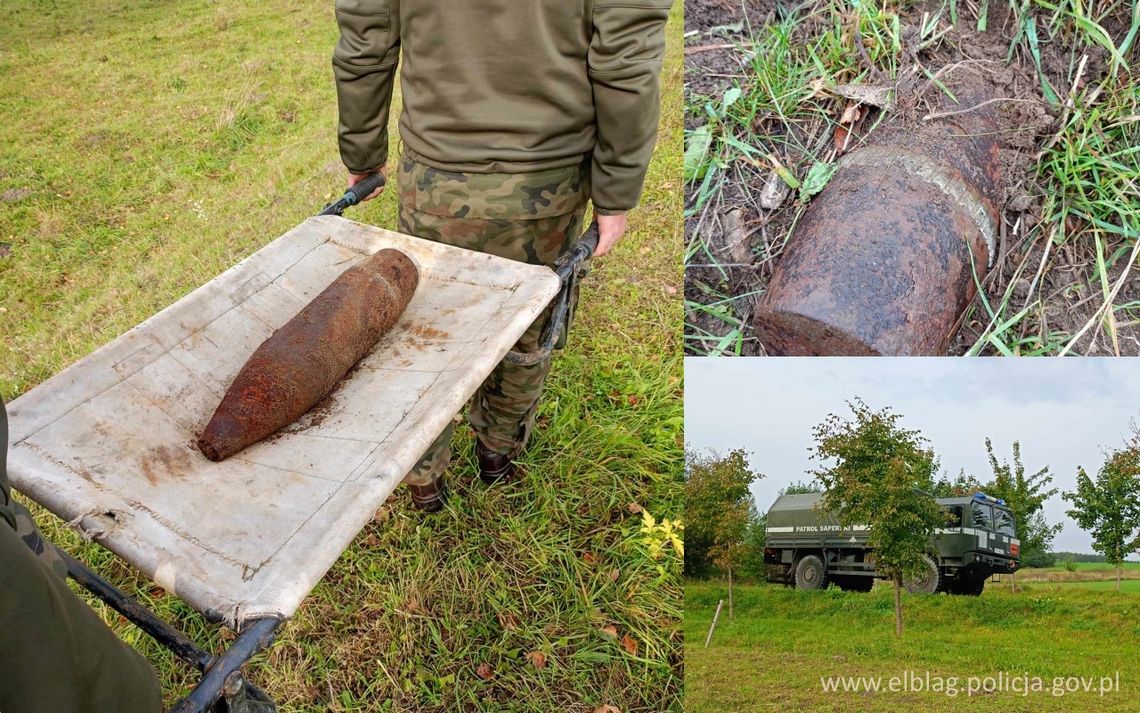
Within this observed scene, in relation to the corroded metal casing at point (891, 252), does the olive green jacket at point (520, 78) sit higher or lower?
higher

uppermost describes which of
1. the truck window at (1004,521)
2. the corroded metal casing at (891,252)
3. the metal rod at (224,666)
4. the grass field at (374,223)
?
the corroded metal casing at (891,252)

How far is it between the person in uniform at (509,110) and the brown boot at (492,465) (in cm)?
59

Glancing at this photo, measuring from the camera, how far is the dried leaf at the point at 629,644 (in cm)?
239

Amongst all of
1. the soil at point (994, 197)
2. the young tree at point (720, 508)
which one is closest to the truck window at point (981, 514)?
the young tree at point (720, 508)

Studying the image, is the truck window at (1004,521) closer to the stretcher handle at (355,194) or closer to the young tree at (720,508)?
the young tree at (720,508)

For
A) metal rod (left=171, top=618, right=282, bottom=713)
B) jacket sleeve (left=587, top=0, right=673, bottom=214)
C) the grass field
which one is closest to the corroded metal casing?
jacket sleeve (left=587, top=0, right=673, bottom=214)

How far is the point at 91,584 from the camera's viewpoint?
130 centimetres

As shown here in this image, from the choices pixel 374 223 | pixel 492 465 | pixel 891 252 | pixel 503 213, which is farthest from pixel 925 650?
pixel 374 223

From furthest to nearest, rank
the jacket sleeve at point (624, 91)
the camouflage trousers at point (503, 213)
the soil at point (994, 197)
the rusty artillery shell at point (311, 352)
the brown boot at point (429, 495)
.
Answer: the soil at point (994, 197) < the brown boot at point (429, 495) < the camouflage trousers at point (503, 213) < the jacket sleeve at point (624, 91) < the rusty artillery shell at point (311, 352)

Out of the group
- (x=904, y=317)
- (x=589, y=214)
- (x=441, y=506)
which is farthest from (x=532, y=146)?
(x=589, y=214)

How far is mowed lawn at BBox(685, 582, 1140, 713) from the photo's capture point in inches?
74.9

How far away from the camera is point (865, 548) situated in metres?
2.05

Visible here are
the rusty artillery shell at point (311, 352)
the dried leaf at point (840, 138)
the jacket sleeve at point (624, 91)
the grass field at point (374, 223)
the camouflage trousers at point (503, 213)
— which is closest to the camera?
the rusty artillery shell at point (311, 352)

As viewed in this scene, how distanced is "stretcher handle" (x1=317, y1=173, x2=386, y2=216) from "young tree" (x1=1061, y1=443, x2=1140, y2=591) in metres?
2.23
